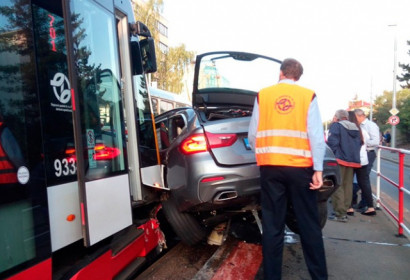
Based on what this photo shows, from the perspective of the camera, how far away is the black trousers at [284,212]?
276cm

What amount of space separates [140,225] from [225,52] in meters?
2.33

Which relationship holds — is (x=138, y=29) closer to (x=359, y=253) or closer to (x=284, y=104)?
(x=284, y=104)

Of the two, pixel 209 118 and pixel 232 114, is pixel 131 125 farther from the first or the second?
pixel 232 114

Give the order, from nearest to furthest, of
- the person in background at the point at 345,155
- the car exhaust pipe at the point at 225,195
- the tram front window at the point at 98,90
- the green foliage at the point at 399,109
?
the tram front window at the point at 98,90 → the car exhaust pipe at the point at 225,195 → the person in background at the point at 345,155 → the green foliage at the point at 399,109

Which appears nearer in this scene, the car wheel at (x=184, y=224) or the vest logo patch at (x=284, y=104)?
the vest logo patch at (x=284, y=104)

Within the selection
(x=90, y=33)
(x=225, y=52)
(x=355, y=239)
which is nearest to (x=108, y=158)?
(x=90, y=33)

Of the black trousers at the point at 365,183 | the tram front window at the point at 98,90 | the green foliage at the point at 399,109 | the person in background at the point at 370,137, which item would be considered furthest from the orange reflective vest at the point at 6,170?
the green foliage at the point at 399,109

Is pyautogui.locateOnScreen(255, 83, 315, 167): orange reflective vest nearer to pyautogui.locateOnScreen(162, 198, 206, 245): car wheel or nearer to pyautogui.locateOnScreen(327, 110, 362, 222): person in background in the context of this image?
pyautogui.locateOnScreen(162, 198, 206, 245): car wheel

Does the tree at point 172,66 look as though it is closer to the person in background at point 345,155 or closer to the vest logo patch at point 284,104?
the person in background at point 345,155

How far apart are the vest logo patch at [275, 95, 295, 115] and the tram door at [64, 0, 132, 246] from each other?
54.4 inches

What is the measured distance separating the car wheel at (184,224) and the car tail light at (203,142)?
2.00ft

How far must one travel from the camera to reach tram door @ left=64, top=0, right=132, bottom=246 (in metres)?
2.37

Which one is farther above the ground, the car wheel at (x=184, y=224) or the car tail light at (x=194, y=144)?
the car tail light at (x=194, y=144)

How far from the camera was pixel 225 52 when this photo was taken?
4262 millimetres
